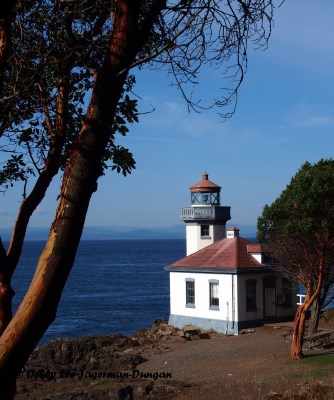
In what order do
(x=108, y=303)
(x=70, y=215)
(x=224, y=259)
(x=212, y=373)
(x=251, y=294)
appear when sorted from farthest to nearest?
(x=108, y=303) < (x=224, y=259) < (x=251, y=294) < (x=212, y=373) < (x=70, y=215)

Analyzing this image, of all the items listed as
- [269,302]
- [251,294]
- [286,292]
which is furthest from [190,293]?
[286,292]

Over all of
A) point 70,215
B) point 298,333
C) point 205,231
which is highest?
point 205,231

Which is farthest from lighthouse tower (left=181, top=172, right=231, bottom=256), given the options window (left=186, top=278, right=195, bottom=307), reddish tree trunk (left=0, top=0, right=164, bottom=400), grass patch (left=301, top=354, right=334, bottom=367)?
reddish tree trunk (left=0, top=0, right=164, bottom=400)

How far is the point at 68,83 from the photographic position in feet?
21.2

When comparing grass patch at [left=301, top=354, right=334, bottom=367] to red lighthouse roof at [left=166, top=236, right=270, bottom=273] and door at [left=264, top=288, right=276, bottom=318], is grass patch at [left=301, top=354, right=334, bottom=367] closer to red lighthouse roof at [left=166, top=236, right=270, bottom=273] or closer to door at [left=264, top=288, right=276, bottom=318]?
red lighthouse roof at [left=166, top=236, right=270, bottom=273]

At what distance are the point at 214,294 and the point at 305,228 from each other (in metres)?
11.6

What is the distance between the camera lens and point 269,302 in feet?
107

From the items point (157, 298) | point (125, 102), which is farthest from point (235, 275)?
point (157, 298)

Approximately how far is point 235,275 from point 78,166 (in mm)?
27376

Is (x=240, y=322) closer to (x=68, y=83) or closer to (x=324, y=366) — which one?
(x=324, y=366)

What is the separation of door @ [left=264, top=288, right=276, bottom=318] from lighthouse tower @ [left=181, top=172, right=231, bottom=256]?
4898 millimetres

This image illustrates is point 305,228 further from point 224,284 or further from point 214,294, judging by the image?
point 214,294

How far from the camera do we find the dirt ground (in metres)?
16.4

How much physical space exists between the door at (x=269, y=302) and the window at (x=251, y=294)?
890 mm
